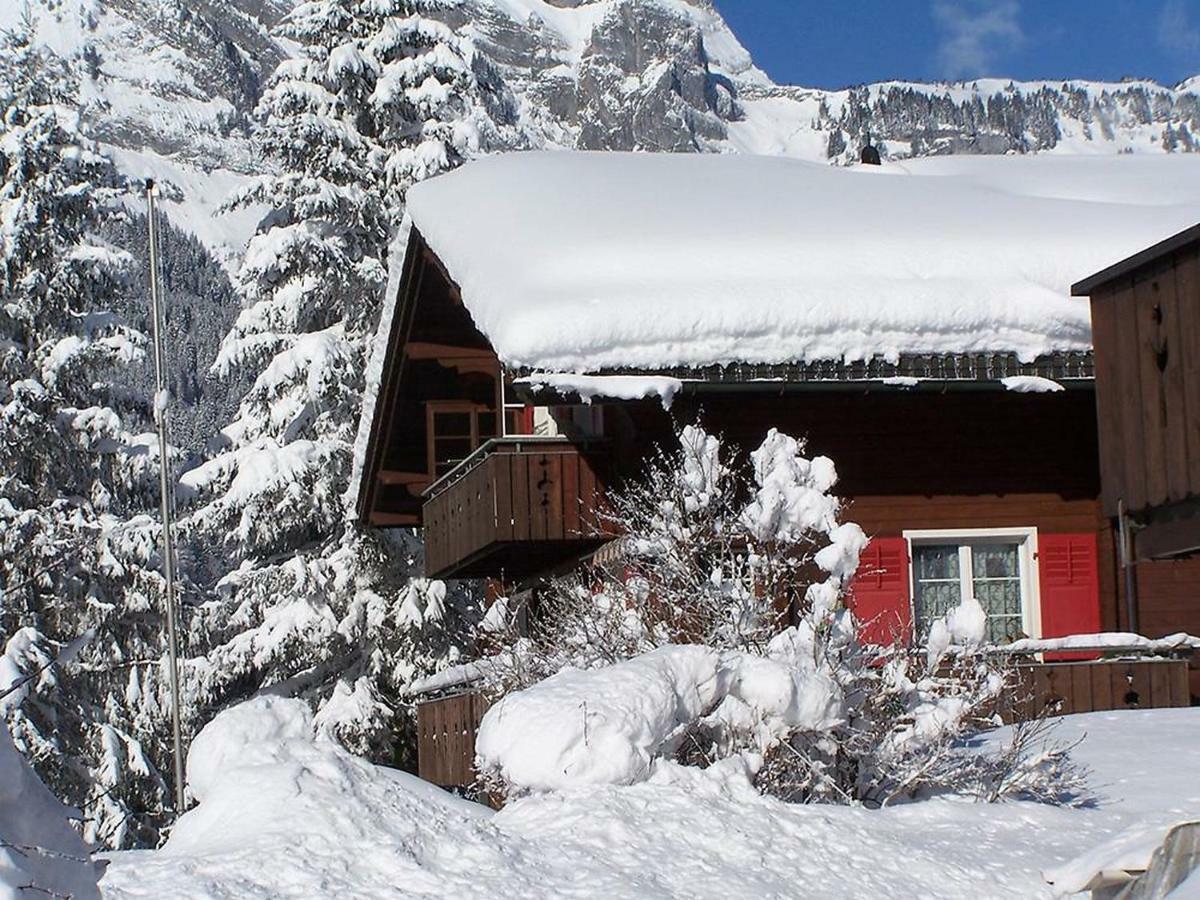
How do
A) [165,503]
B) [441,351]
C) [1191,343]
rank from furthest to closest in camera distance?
[165,503] → [441,351] → [1191,343]

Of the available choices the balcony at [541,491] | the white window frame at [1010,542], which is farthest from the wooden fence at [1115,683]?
the balcony at [541,491]

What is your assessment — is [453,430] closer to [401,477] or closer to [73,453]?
[401,477]

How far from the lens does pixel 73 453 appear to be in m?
25.9

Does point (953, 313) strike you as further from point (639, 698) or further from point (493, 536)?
point (639, 698)

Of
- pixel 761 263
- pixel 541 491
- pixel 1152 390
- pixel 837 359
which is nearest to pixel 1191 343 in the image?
pixel 1152 390

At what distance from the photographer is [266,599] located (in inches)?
957

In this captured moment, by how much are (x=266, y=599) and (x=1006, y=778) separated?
15.4 meters

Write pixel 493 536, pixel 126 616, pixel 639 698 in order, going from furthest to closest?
pixel 126 616 → pixel 493 536 → pixel 639 698

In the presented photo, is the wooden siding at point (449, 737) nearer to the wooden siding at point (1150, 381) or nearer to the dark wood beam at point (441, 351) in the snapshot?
the dark wood beam at point (441, 351)

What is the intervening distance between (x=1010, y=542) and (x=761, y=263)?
331cm

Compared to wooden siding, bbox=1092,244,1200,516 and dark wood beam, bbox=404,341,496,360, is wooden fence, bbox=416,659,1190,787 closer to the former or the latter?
wooden siding, bbox=1092,244,1200,516

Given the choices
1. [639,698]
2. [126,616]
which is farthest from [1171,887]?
[126,616]

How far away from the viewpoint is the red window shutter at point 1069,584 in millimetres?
16406

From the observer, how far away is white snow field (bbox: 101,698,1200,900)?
7.45m
